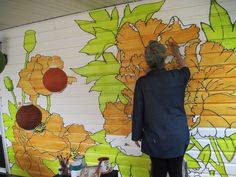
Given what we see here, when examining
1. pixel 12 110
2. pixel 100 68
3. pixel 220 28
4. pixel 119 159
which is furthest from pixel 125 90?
pixel 12 110

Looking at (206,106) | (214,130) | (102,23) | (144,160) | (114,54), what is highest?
(102,23)

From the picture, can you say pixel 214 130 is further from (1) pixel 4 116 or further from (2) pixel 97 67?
(1) pixel 4 116

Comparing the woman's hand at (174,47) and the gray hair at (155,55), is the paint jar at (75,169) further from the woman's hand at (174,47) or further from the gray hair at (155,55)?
the woman's hand at (174,47)

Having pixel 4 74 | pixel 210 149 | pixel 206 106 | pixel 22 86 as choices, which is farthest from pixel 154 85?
pixel 4 74

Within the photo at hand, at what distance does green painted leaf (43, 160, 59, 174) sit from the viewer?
3.73 m

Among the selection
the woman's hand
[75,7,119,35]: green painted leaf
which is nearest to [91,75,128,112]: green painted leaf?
[75,7,119,35]: green painted leaf

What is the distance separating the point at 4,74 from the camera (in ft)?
13.5

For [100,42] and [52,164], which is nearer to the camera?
[100,42]

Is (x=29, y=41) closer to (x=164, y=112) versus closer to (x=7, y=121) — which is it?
(x=7, y=121)

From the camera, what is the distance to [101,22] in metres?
3.22

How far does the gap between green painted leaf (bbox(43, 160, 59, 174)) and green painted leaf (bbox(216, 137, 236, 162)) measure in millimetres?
2133

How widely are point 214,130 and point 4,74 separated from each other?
304 centimetres

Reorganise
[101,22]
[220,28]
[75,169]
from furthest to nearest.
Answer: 1. [101,22]
2. [75,169]
3. [220,28]

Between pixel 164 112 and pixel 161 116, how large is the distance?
1.6 inches
